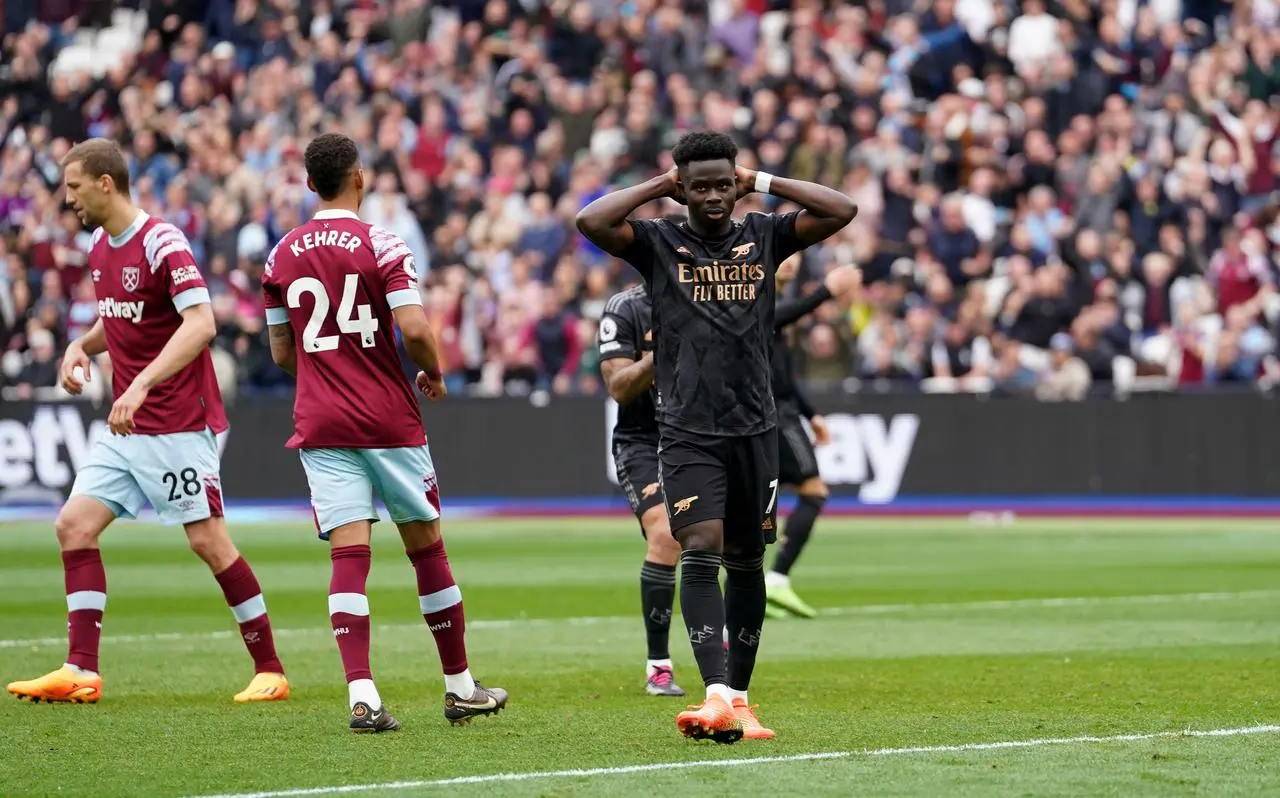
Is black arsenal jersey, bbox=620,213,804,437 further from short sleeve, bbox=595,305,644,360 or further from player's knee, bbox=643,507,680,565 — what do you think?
player's knee, bbox=643,507,680,565

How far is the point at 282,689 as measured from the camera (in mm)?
9727

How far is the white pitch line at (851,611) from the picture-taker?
12641 mm

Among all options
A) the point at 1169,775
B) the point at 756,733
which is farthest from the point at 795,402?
the point at 1169,775

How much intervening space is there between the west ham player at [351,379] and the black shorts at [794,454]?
18.7 ft

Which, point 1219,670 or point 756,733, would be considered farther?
point 1219,670

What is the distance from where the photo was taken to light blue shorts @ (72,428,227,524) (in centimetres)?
973

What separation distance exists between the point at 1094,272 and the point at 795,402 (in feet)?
40.7

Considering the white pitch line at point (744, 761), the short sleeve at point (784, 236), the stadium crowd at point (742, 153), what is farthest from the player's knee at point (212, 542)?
the stadium crowd at point (742, 153)

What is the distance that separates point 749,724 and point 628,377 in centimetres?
228

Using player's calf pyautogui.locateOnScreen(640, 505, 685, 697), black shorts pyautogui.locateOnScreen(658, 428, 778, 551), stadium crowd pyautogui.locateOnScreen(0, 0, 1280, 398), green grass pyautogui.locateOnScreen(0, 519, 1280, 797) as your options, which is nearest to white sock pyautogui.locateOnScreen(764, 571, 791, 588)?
green grass pyautogui.locateOnScreen(0, 519, 1280, 797)

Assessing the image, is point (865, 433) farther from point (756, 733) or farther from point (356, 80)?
point (756, 733)

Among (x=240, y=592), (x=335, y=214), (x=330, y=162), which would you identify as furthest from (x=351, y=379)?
(x=240, y=592)

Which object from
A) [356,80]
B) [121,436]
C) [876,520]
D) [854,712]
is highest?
[356,80]

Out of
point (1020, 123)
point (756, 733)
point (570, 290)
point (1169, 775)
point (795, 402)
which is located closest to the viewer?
point (1169, 775)
